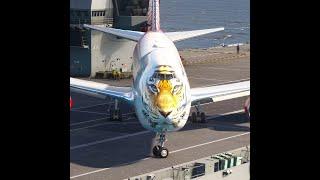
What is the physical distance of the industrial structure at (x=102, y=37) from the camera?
79.7 metres

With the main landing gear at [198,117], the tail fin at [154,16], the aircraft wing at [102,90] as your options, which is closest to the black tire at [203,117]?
the main landing gear at [198,117]

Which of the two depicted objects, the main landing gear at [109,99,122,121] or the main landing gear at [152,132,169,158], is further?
the main landing gear at [109,99,122,121]

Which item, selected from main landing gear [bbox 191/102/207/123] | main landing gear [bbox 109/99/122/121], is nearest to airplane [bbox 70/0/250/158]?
main landing gear [bbox 191/102/207/123]

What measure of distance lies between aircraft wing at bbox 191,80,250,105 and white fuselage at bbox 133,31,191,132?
6.72m

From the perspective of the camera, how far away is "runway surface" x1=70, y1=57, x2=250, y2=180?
4069 centimetres

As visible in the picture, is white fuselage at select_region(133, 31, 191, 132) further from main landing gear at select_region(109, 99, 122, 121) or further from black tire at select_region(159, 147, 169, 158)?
main landing gear at select_region(109, 99, 122, 121)

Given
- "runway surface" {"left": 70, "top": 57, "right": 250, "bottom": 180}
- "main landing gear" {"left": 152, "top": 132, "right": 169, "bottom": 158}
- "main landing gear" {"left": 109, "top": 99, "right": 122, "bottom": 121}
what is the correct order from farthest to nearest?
"main landing gear" {"left": 109, "top": 99, "right": 122, "bottom": 121}
"main landing gear" {"left": 152, "top": 132, "right": 169, "bottom": 158}
"runway surface" {"left": 70, "top": 57, "right": 250, "bottom": 180}

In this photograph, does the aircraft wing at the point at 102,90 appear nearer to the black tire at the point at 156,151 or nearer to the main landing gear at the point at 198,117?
the black tire at the point at 156,151

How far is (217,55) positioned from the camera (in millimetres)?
103562

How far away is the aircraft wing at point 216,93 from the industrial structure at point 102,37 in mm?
27423
